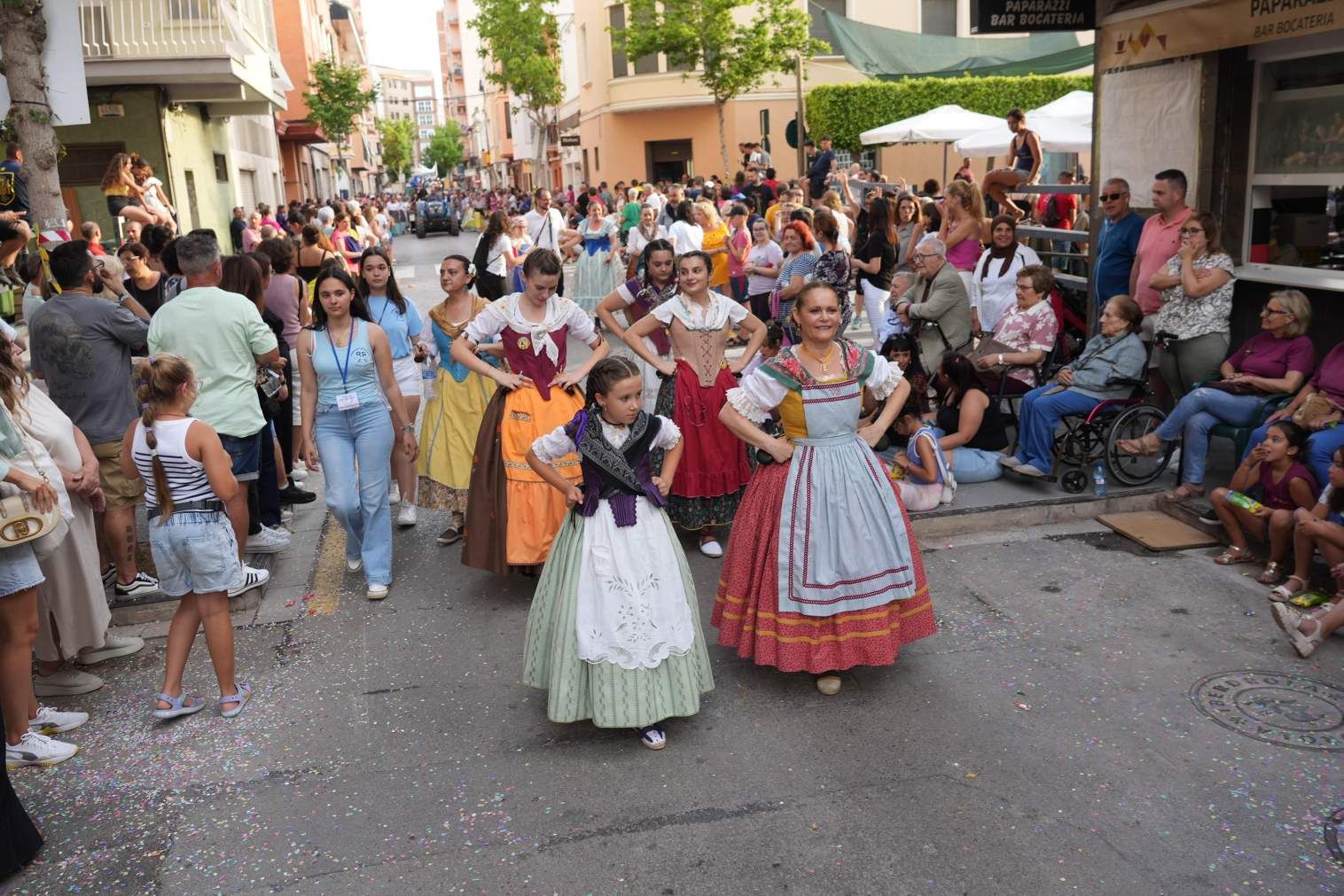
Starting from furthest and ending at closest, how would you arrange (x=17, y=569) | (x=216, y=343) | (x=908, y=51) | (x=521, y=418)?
(x=908, y=51) → (x=521, y=418) → (x=216, y=343) → (x=17, y=569)

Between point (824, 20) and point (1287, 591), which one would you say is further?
point (824, 20)

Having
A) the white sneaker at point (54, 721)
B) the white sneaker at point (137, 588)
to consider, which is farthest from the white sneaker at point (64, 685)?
the white sneaker at point (137, 588)

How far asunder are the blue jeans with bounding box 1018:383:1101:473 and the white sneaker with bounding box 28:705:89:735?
5.61 m

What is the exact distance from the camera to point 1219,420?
6.65m

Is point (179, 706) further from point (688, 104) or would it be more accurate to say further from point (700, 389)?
point (688, 104)

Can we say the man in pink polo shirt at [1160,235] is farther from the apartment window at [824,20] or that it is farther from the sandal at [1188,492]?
the apartment window at [824,20]

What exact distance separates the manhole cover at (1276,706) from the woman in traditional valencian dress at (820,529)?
1253 mm

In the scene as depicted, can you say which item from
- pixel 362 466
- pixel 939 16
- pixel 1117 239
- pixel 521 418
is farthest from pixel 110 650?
pixel 939 16

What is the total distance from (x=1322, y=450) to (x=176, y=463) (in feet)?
18.1

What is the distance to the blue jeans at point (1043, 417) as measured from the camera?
23.3ft

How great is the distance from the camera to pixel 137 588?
20.5 ft

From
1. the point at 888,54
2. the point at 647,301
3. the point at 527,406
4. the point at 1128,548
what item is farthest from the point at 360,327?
the point at 888,54

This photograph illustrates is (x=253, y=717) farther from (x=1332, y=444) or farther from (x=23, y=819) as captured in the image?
(x=1332, y=444)

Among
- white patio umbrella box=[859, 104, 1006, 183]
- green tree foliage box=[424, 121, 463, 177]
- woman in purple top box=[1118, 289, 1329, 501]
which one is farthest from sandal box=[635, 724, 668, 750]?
green tree foliage box=[424, 121, 463, 177]
